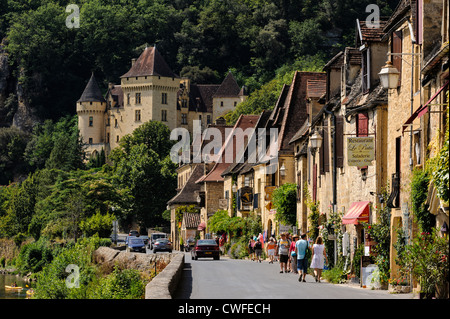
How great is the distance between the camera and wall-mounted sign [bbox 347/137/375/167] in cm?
2859

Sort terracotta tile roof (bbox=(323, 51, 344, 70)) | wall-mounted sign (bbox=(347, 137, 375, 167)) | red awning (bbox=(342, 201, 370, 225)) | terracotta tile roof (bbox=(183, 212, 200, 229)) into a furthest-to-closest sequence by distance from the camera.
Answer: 1. terracotta tile roof (bbox=(183, 212, 200, 229))
2. terracotta tile roof (bbox=(323, 51, 344, 70))
3. red awning (bbox=(342, 201, 370, 225))
4. wall-mounted sign (bbox=(347, 137, 375, 167))

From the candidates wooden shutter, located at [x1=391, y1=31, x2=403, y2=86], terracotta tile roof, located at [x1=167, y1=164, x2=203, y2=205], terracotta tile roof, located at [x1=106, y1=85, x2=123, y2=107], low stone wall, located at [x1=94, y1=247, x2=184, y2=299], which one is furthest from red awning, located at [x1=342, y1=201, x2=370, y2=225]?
terracotta tile roof, located at [x1=106, y1=85, x2=123, y2=107]

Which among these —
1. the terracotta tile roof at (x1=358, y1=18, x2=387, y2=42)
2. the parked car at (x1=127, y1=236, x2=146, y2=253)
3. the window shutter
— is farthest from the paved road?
the parked car at (x1=127, y1=236, x2=146, y2=253)

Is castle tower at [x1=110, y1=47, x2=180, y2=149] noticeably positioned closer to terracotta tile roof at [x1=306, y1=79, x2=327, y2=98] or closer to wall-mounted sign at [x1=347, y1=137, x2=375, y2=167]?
terracotta tile roof at [x1=306, y1=79, x2=327, y2=98]

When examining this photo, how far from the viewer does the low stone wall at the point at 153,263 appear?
65.3 ft

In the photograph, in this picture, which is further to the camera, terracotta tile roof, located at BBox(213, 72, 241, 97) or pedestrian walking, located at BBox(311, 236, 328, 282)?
terracotta tile roof, located at BBox(213, 72, 241, 97)

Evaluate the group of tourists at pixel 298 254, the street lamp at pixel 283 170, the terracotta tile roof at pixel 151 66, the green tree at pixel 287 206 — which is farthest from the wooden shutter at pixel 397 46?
the terracotta tile roof at pixel 151 66

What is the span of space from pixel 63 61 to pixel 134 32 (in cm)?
1536

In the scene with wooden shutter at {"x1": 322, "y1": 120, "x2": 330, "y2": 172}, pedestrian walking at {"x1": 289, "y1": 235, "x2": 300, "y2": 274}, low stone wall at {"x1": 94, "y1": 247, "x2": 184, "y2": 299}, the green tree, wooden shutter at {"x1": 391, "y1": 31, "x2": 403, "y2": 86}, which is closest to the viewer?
low stone wall at {"x1": 94, "y1": 247, "x2": 184, "y2": 299}

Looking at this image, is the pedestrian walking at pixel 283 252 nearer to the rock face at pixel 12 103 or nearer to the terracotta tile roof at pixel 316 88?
the terracotta tile roof at pixel 316 88

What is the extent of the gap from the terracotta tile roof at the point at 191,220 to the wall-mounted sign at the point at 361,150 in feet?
197

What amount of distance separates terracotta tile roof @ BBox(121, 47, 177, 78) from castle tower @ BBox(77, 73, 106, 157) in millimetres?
8511

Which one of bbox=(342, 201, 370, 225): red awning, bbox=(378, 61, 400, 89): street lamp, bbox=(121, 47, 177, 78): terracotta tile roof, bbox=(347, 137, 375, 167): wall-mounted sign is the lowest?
bbox=(342, 201, 370, 225): red awning

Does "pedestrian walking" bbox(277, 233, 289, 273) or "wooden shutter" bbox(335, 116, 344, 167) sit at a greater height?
A: "wooden shutter" bbox(335, 116, 344, 167)
